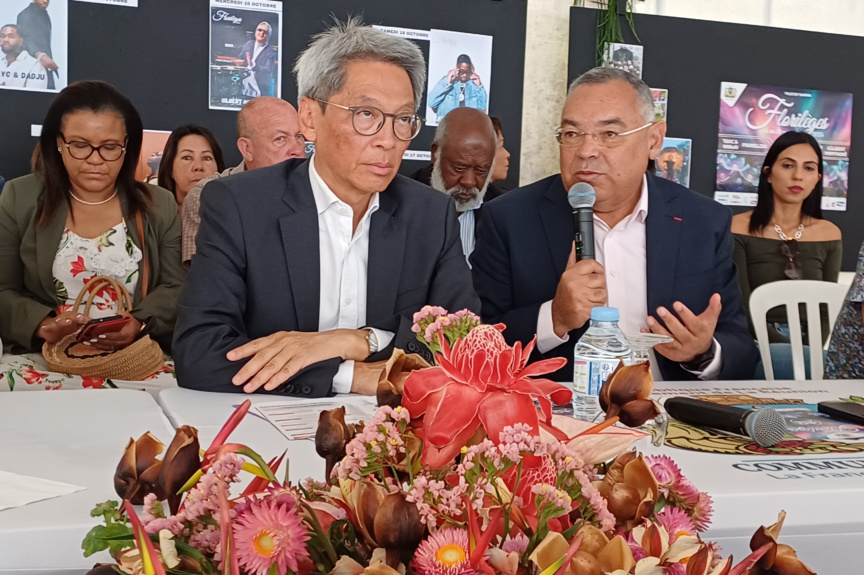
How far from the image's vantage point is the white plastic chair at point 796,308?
2.72 metres

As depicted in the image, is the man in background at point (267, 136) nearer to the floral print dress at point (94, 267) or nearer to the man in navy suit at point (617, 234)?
the floral print dress at point (94, 267)

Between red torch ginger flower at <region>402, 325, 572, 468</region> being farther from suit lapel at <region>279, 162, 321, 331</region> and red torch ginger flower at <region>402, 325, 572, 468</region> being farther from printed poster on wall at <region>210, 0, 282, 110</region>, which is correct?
printed poster on wall at <region>210, 0, 282, 110</region>

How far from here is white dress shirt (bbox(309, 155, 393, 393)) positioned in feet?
6.75

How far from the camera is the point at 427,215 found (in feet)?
7.13

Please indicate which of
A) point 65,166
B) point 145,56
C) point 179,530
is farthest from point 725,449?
point 145,56

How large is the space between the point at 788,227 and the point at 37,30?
3.93m

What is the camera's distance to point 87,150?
3.09m

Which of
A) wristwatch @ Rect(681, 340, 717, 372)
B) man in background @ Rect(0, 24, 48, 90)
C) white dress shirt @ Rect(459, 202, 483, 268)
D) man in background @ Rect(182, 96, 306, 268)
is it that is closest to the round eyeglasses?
man in background @ Rect(182, 96, 306, 268)

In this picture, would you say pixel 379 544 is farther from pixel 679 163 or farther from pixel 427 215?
pixel 679 163

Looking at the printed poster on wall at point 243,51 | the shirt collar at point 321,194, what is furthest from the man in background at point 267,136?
the shirt collar at point 321,194

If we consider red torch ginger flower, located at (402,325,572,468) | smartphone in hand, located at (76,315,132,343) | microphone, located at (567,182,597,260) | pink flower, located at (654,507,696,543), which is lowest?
smartphone in hand, located at (76,315,132,343)

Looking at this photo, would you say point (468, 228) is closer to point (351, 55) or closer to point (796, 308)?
point (796, 308)

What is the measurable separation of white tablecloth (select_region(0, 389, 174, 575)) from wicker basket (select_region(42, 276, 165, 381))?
99 centimetres

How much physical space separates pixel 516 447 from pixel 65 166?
3.16 meters
